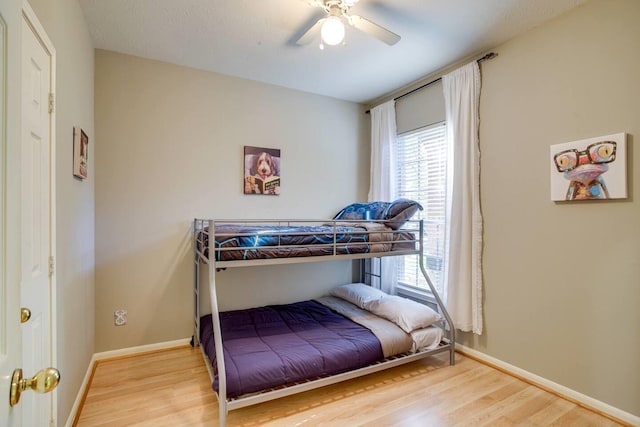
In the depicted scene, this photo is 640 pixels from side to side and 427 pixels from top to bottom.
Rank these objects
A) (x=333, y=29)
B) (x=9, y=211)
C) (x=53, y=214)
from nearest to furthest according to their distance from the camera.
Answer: (x=9, y=211) < (x=53, y=214) < (x=333, y=29)

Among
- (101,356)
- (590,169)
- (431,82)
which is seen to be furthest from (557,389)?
(101,356)

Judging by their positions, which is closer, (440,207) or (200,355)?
(200,355)

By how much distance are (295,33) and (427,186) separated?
196 centimetres

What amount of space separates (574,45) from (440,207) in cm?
160

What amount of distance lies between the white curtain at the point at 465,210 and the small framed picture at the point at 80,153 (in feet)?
9.73

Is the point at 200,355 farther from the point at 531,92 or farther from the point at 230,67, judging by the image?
the point at 531,92

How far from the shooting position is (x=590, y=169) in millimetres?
2107

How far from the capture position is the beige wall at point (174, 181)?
2770 mm

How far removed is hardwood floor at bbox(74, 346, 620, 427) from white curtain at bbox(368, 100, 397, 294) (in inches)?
46.0

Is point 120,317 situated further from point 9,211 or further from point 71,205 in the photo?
point 9,211

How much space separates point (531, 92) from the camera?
2447 mm


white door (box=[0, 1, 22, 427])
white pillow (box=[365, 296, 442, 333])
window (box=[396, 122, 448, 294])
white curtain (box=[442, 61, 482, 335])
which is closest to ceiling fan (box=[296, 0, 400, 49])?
white curtain (box=[442, 61, 482, 335])

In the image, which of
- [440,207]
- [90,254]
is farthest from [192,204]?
[440,207]

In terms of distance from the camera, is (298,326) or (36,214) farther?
(298,326)
